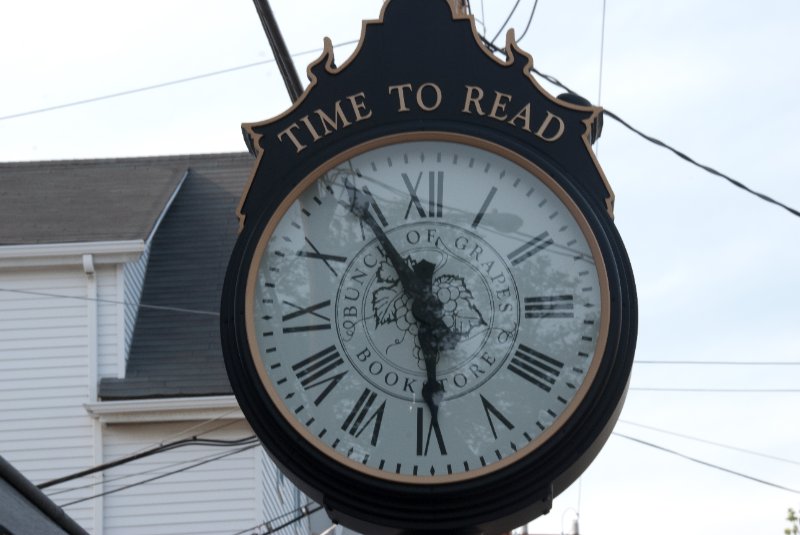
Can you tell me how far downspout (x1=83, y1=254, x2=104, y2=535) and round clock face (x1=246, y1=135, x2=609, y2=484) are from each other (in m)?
13.9

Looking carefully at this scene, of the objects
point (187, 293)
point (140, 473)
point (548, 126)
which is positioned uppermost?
point (187, 293)

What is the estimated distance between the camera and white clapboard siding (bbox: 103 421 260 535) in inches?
671

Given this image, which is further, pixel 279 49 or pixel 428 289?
pixel 279 49

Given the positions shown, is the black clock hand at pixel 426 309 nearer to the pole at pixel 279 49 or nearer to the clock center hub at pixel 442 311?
the clock center hub at pixel 442 311

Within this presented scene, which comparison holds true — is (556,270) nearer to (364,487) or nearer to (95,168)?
(364,487)

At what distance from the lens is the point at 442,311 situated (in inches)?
137

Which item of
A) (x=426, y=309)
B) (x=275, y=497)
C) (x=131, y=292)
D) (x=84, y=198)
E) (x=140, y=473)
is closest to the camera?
(x=426, y=309)

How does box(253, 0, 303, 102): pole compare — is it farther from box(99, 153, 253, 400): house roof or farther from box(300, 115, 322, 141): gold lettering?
box(99, 153, 253, 400): house roof

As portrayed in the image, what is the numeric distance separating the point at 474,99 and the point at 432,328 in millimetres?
641

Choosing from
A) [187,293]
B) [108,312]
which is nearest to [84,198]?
[187,293]

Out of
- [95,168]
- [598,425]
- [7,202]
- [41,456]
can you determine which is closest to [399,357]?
[598,425]

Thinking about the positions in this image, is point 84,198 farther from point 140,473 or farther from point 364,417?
point 364,417

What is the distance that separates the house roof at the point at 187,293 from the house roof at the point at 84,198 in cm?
26

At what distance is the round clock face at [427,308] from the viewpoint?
337 centimetres
